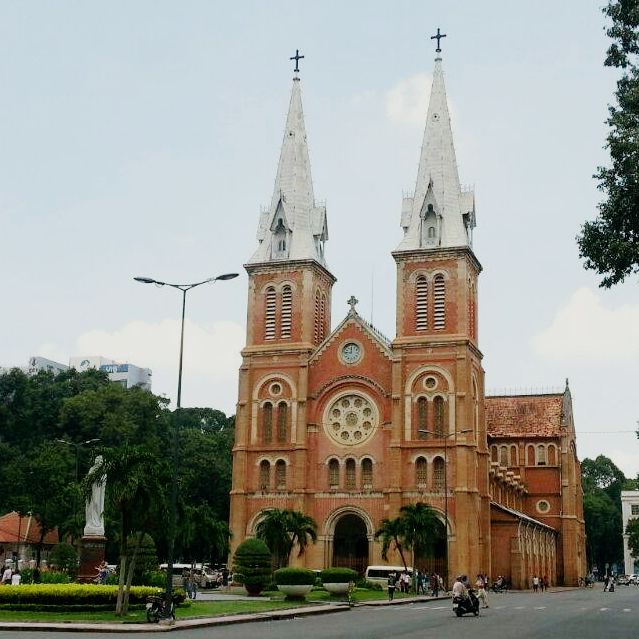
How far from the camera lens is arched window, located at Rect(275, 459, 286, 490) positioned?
70188 mm

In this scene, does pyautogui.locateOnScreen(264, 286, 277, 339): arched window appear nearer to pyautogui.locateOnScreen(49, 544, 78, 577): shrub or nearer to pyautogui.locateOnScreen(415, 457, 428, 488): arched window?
pyautogui.locateOnScreen(415, 457, 428, 488): arched window

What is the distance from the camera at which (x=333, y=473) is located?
69688 mm

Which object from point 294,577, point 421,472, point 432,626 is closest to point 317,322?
point 421,472

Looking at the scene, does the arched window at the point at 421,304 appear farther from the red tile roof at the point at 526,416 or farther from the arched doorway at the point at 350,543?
the red tile roof at the point at 526,416

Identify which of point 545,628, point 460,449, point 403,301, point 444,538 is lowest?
point 545,628

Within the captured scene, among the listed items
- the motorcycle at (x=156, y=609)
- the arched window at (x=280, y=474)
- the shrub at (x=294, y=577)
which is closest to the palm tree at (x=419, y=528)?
the arched window at (x=280, y=474)

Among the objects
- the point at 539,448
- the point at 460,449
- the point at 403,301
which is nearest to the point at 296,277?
the point at 403,301

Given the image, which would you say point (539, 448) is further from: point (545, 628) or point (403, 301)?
point (545, 628)

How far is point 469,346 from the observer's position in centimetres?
6931

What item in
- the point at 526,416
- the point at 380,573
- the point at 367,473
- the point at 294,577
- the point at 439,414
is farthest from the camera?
the point at 526,416

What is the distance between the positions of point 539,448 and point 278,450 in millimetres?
29450

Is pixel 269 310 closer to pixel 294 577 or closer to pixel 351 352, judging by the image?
pixel 351 352

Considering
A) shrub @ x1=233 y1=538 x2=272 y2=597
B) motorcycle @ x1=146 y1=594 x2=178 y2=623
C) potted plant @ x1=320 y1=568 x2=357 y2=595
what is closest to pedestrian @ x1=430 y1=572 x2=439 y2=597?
potted plant @ x1=320 y1=568 x2=357 y2=595

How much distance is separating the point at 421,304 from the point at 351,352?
6.06 metres
